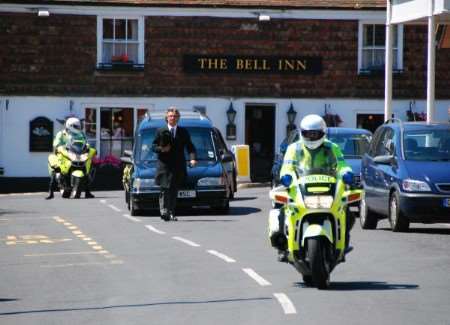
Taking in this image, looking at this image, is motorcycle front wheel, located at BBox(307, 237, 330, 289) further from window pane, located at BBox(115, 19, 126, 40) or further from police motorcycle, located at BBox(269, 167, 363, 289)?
window pane, located at BBox(115, 19, 126, 40)

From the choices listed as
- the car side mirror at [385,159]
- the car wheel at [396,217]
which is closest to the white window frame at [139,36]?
the car side mirror at [385,159]

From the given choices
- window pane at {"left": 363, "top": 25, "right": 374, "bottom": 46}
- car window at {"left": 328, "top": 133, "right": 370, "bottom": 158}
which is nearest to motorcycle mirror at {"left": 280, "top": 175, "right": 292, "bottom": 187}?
car window at {"left": 328, "top": 133, "right": 370, "bottom": 158}

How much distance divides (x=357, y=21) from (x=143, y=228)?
23.8 meters

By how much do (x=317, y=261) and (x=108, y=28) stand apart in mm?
31484

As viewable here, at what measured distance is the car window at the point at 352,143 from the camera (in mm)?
26755

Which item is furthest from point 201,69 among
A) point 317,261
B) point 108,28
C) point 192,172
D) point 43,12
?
point 317,261

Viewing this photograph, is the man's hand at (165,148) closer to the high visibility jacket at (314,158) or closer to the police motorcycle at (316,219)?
the high visibility jacket at (314,158)

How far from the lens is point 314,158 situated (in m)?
14.3

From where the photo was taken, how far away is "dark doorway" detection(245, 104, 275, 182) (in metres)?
45.2

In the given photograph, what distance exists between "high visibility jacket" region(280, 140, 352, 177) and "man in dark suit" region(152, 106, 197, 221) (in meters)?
9.81

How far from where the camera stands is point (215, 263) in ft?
54.3

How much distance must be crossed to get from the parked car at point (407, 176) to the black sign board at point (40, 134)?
22.0 metres

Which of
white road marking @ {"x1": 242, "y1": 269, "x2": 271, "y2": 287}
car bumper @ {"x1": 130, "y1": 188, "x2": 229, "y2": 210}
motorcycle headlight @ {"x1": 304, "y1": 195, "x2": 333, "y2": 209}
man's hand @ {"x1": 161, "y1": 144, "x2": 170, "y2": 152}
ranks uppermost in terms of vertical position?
man's hand @ {"x1": 161, "y1": 144, "x2": 170, "y2": 152}

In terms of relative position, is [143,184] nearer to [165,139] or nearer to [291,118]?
[165,139]
